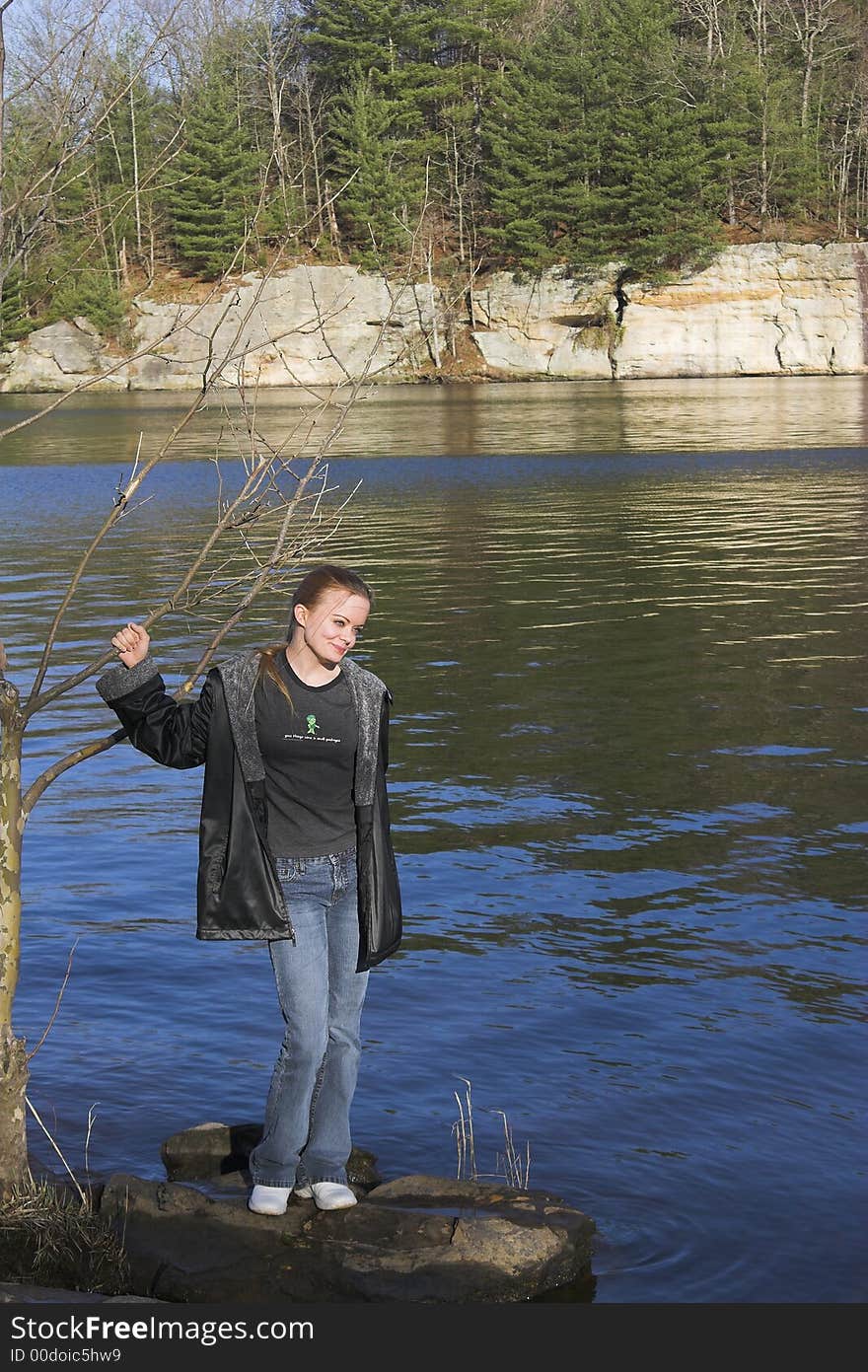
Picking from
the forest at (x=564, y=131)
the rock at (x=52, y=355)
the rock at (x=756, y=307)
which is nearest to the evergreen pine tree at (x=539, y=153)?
the forest at (x=564, y=131)

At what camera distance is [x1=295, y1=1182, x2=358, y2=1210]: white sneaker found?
Result: 5398mm

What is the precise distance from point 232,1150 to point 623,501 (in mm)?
28307

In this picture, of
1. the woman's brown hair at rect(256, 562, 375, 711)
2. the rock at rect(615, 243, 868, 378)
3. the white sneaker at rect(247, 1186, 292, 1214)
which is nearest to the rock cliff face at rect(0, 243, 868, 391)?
the rock at rect(615, 243, 868, 378)

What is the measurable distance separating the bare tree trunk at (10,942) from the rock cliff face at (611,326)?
69.4 metres

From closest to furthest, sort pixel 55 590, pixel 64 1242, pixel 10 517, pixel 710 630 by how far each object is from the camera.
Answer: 1. pixel 64 1242
2. pixel 710 630
3. pixel 55 590
4. pixel 10 517

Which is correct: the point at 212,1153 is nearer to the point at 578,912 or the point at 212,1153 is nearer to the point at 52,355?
the point at 578,912

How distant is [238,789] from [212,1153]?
1.72 metres

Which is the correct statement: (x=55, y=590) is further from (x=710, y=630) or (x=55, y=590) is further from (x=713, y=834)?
(x=713, y=834)

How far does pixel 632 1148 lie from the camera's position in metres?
6.73

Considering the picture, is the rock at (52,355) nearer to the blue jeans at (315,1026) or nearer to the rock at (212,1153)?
the rock at (212,1153)

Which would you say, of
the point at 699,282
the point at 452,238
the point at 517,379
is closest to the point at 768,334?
the point at 699,282

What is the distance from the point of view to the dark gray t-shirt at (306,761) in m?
5.16

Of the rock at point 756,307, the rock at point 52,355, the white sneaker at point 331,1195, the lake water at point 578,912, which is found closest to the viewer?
the white sneaker at point 331,1195

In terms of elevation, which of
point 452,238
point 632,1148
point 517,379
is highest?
point 452,238
